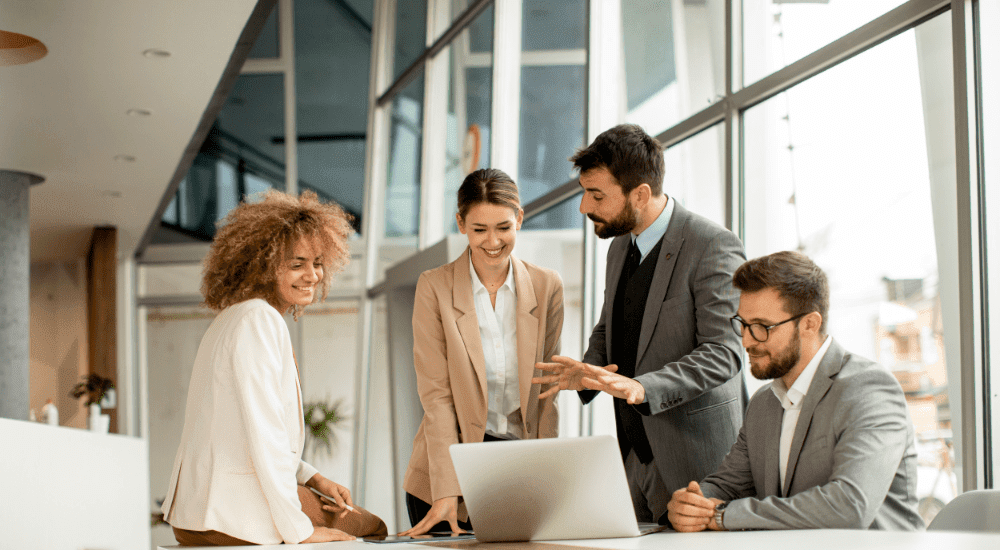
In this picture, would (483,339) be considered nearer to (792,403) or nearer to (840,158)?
(792,403)

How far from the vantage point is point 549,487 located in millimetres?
1552

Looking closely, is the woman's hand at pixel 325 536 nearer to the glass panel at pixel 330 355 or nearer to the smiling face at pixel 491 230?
the smiling face at pixel 491 230

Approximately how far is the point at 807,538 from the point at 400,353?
5830 millimetres

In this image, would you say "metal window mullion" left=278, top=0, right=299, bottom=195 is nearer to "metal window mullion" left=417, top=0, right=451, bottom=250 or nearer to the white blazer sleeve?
"metal window mullion" left=417, top=0, right=451, bottom=250

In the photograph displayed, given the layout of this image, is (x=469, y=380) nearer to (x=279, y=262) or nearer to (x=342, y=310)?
(x=279, y=262)

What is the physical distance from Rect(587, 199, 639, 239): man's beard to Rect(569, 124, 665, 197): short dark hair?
0.17 ft

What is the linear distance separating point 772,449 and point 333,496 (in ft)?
3.52

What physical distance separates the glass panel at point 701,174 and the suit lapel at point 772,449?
1.68 meters

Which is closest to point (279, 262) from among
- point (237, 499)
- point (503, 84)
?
point (237, 499)

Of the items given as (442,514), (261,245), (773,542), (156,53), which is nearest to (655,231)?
(442,514)

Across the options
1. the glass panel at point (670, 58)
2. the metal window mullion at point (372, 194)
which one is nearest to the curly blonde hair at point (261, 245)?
the glass panel at point (670, 58)

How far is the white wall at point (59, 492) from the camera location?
3.09 m

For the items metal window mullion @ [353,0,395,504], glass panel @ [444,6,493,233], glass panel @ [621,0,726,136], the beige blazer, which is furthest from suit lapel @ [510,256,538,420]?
metal window mullion @ [353,0,395,504]

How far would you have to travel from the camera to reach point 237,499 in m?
1.76
